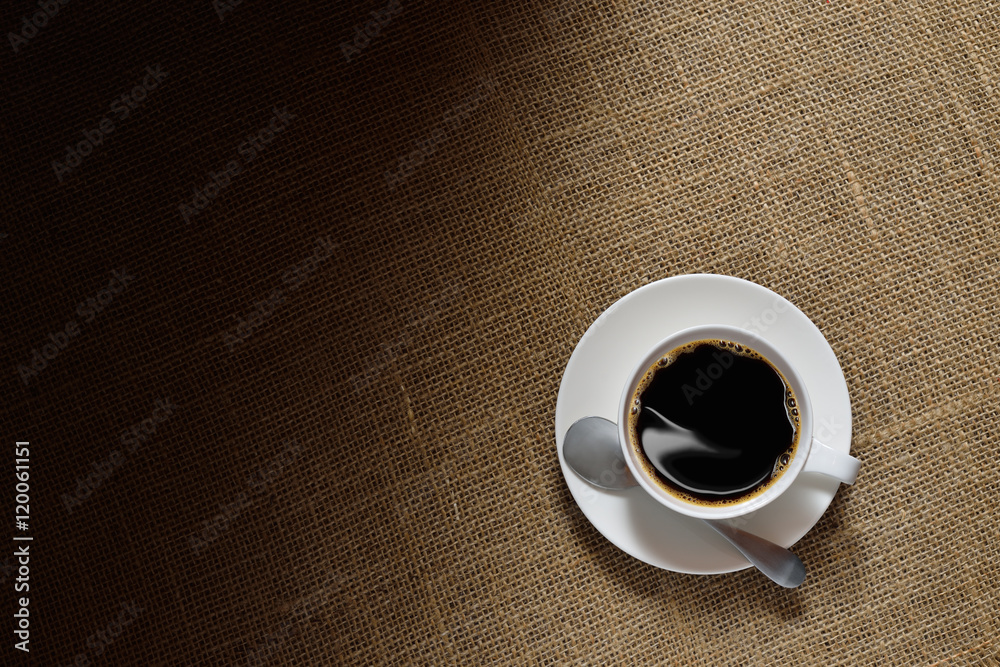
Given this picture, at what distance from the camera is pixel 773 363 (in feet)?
2.19

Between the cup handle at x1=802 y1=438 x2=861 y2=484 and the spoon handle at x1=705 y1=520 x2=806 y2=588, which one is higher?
Result: the cup handle at x1=802 y1=438 x2=861 y2=484

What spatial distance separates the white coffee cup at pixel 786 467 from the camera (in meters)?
0.65

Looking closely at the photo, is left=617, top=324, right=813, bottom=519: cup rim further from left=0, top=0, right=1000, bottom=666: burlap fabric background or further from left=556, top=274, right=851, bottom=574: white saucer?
left=0, top=0, right=1000, bottom=666: burlap fabric background

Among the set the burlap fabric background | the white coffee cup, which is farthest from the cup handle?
the burlap fabric background

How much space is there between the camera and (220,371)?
2.75 ft

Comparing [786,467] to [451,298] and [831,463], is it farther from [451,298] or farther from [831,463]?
[451,298]

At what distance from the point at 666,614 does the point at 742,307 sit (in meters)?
0.35

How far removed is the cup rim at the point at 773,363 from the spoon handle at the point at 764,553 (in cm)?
3

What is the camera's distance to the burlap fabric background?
807 millimetres

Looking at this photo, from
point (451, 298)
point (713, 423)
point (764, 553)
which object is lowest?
point (764, 553)

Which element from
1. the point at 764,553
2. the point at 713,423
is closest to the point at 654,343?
the point at 713,423

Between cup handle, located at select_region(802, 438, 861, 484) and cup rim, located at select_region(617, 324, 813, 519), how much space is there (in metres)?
0.02

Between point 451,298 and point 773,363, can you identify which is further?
point 451,298

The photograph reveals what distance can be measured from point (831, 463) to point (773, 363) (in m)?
0.11
